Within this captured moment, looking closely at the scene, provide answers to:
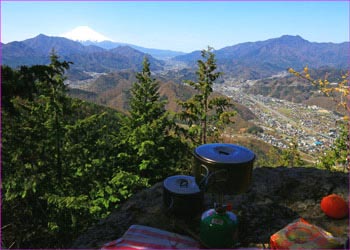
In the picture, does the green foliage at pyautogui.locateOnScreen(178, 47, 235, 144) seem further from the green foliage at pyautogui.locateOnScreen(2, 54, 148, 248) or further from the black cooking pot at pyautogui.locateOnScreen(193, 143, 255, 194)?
the black cooking pot at pyautogui.locateOnScreen(193, 143, 255, 194)

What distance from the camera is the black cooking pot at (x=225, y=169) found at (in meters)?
4.29

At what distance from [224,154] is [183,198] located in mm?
1105

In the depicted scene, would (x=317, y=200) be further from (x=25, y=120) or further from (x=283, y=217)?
(x=25, y=120)

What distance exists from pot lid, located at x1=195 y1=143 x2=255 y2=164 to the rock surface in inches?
50.7

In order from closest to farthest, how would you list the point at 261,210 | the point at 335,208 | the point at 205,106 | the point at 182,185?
the point at 182,185, the point at 335,208, the point at 261,210, the point at 205,106

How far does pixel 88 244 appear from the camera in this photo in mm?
4812

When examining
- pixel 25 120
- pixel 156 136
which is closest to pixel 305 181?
pixel 156 136

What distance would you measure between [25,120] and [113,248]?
492 inches

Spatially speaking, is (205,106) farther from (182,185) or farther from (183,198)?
(183,198)

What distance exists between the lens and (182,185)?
521 cm

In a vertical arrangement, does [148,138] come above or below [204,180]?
below

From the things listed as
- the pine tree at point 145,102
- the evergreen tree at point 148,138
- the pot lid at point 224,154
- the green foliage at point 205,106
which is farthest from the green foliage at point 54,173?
the pot lid at point 224,154

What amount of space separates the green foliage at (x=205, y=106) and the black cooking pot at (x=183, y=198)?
44.4 ft

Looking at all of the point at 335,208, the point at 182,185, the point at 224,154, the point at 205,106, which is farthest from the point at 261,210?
the point at 205,106
